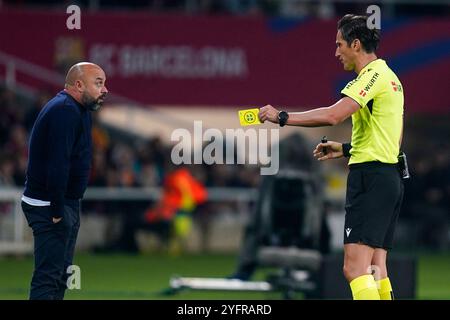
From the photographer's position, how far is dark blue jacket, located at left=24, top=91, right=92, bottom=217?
10.3 m

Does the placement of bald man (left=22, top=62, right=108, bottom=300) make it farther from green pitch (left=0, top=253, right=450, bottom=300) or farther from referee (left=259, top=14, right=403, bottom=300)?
green pitch (left=0, top=253, right=450, bottom=300)

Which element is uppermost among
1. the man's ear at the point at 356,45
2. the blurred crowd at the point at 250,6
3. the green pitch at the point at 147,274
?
the blurred crowd at the point at 250,6

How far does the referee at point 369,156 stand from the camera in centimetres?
Answer: 1003

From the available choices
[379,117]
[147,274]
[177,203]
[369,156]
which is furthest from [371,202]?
[177,203]

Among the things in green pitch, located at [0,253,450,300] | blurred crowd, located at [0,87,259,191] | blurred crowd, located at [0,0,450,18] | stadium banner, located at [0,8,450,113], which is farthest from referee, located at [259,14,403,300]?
blurred crowd, located at [0,0,450,18]

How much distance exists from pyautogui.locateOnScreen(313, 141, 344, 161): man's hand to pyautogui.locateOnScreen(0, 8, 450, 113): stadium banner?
43.9 feet

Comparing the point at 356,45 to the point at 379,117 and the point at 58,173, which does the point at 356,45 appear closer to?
the point at 379,117

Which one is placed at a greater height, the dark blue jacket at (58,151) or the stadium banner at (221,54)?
the stadium banner at (221,54)

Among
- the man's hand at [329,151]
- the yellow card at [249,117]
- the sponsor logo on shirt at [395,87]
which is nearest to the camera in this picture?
the yellow card at [249,117]

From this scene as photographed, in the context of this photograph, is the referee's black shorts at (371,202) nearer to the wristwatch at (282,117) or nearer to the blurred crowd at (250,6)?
the wristwatch at (282,117)

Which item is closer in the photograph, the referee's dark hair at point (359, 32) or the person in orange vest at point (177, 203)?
the referee's dark hair at point (359, 32)

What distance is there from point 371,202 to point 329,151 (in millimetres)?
649

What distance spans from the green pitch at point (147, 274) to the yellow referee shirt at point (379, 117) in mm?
5972

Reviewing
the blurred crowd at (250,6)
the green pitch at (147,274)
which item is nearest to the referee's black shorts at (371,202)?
the green pitch at (147,274)
